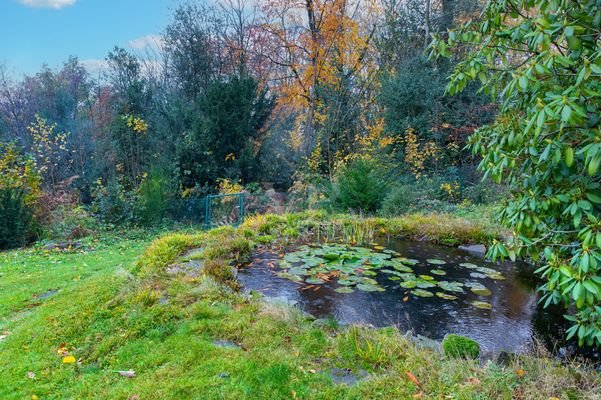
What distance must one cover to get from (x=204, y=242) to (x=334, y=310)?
2295mm

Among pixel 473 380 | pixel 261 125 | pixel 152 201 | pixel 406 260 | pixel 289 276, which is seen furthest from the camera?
pixel 261 125

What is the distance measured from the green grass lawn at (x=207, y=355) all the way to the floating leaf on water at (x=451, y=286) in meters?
1.52

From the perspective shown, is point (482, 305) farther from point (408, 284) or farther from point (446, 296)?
point (408, 284)

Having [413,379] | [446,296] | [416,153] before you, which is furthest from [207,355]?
[416,153]

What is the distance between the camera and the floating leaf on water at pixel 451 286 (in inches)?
145

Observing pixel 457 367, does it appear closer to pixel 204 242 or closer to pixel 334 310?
pixel 334 310

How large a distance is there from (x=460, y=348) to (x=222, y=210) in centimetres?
671

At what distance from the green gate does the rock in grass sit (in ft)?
20.4

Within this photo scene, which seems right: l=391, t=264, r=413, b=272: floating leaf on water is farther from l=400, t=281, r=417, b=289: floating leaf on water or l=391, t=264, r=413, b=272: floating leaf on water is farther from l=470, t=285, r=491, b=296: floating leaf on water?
l=470, t=285, r=491, b=296: floating leaf on water

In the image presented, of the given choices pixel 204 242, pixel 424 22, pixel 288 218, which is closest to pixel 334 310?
pixel 204 242

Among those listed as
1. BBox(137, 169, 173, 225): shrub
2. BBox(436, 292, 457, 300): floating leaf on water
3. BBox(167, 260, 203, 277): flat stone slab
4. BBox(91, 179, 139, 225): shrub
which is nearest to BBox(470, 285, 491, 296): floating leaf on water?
BBox(436, 292, 457, 300): floating leaf on water

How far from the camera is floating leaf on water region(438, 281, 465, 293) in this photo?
369cm

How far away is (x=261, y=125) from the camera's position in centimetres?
1071

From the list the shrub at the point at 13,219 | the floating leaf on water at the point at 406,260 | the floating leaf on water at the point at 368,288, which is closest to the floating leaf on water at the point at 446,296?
the floating leaf on water at the point at 368,288
